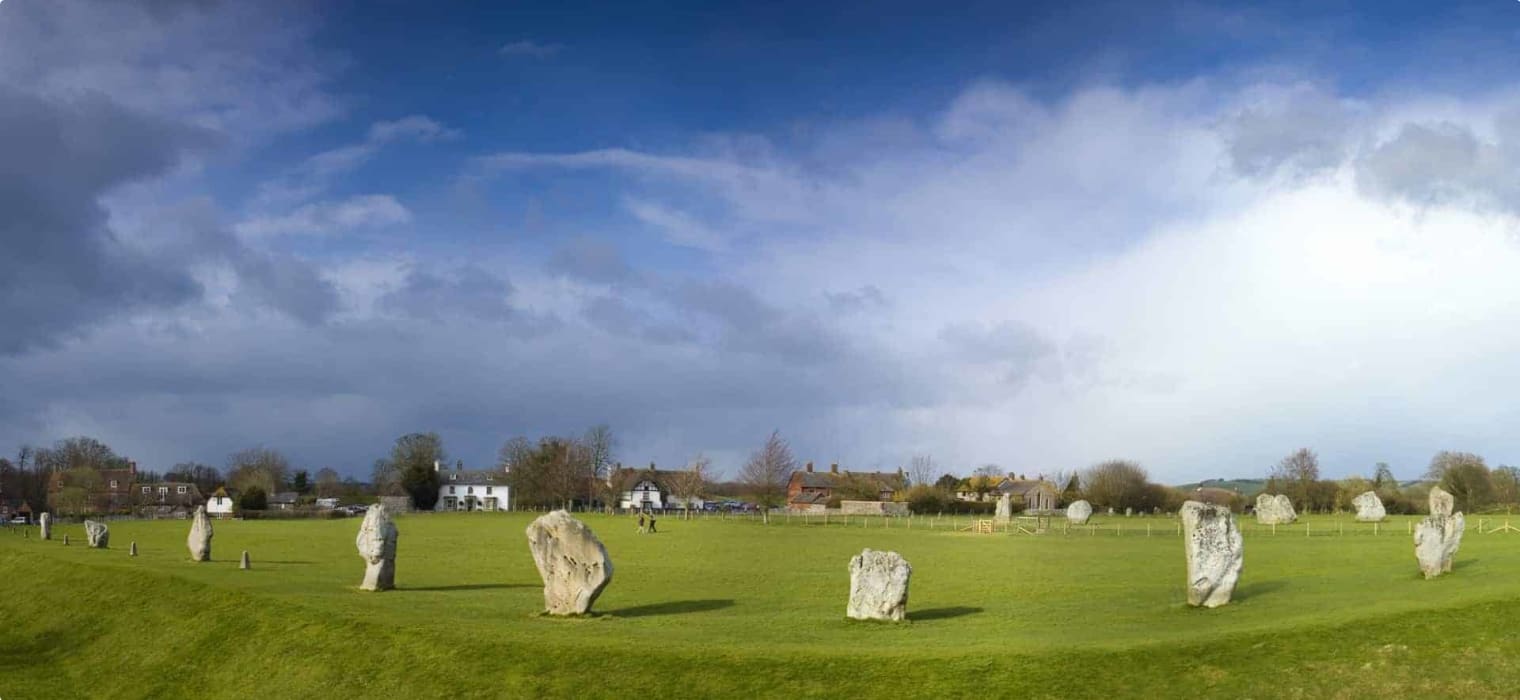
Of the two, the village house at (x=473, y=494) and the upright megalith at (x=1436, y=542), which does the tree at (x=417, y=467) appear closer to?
the village house at (x=473, y=494)

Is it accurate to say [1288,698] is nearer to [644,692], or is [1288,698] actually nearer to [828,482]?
[644,692]

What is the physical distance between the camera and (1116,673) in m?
25.3

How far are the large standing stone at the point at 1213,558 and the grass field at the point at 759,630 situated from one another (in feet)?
3.03

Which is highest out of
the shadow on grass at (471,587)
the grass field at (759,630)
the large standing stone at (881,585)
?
the large standing stone at (881,585)

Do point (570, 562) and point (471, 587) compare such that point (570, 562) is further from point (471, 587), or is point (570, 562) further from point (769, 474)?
point (769, 474)

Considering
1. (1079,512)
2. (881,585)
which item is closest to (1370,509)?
(1079,512)

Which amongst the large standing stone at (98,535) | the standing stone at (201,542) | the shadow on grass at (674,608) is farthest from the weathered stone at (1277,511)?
the large standing stone at (98,535)

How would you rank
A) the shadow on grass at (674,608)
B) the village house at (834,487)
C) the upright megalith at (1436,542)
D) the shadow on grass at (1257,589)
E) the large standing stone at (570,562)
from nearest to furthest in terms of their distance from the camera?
the large standing stone at (570,562)
the shadow on grass at (674,608)
the shadow on grass at (1257,589)
the upright megalith at (1436,542)
the village house at (834,487)

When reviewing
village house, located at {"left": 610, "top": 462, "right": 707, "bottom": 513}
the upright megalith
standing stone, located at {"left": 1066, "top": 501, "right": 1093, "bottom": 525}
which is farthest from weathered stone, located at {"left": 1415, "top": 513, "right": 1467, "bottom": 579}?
village house, located at {"left": 610, "top": 462, "right": 707, "bottom": 513}

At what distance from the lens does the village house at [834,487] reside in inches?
5910

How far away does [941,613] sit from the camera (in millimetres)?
33469

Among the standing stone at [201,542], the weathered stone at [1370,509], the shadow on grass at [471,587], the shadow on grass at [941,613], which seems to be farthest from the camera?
the weathered stone at [1370,509]

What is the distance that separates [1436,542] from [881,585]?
21.0 m

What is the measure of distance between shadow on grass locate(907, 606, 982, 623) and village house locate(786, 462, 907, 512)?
4317 inches
